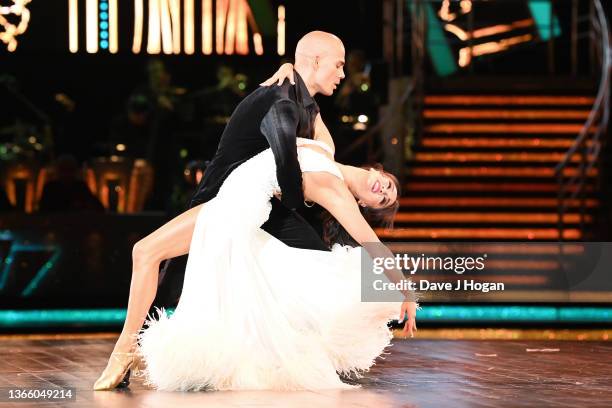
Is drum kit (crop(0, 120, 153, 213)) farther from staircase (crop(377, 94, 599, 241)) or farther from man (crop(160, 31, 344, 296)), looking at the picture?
man (crop(160, 31, 344, 296))

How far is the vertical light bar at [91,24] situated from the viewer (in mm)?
15586

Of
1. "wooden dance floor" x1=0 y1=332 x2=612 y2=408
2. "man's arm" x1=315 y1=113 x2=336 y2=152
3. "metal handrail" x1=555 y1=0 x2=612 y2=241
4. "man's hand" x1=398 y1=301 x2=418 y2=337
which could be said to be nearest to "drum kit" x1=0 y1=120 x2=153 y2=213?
"metal handrail" x1=555 y1=0 x2=612 y2=241

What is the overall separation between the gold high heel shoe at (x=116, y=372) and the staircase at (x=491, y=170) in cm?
782

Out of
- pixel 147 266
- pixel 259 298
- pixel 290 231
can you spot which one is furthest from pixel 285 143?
pixel 147 266

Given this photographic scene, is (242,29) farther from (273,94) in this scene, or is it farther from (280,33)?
(273,94)

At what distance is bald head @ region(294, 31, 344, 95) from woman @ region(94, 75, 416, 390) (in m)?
0.32

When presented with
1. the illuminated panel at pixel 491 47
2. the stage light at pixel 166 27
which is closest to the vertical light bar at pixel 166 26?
the stage light at pixel 166 27

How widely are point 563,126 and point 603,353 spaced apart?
7921mm

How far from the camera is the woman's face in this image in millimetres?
6191

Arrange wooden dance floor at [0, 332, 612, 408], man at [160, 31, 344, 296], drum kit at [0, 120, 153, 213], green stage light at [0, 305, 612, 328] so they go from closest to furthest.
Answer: wooden dance floor at [0, 332, 612, 408]
man at [160, 31, 344, 296]
green stage light at [0, 305, 612, 328]
drum kit at [0, 120, 153, 213]

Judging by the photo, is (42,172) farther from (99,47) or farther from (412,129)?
(412,129)

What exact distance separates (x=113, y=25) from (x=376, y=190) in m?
10.1

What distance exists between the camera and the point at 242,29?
52.9 feet

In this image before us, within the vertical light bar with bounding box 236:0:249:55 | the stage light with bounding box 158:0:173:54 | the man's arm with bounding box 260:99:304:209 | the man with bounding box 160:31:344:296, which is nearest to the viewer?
the man's arm with bounding box 260:99:304:209
